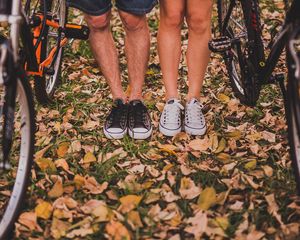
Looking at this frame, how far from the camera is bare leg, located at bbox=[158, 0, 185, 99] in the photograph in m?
3.33

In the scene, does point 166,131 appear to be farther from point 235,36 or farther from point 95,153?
point 235,36

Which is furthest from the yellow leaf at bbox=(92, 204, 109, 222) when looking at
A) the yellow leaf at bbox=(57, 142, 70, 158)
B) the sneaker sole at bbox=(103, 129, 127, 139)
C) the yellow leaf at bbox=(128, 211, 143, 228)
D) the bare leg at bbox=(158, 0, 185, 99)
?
the bare leg at bbox=(158, 0, 185, 99)

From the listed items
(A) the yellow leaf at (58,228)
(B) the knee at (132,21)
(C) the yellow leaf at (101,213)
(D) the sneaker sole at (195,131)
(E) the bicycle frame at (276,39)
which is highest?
(B) the knee at (132,21)

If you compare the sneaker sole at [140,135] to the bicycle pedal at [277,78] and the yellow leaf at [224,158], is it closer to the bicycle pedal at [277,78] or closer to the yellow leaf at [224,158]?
the yellow leaf at [224,158]

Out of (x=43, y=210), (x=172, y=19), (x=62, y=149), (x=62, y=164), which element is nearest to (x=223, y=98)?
(x=172, y=19)

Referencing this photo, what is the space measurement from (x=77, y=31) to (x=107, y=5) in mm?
376

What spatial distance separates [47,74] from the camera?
3641mm

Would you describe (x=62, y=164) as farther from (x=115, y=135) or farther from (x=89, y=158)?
(x=115, y=135)

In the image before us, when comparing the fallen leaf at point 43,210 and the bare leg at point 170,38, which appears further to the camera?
the bare leg at point 170,38

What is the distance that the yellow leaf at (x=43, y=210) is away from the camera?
2836mm

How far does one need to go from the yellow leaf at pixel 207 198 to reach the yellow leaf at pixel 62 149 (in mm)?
1108

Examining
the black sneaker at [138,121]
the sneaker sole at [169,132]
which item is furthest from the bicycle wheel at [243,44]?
the black sneaker at [138,121]

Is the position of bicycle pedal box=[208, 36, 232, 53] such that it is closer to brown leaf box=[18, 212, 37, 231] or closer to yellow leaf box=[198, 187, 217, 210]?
yellow leaf box=[198, 187, 217, 210]

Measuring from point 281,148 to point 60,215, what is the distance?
164cm
